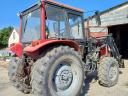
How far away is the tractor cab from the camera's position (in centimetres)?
635

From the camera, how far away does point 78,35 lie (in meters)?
7.52

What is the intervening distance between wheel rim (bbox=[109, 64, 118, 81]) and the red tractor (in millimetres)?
261

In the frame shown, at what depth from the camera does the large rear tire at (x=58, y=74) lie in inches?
221

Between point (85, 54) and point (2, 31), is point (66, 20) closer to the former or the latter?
point (85, 54)

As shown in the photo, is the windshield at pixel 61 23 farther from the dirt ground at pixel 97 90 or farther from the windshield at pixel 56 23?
the dirt ground at pixel 97 90

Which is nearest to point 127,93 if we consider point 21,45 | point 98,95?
point 98,95

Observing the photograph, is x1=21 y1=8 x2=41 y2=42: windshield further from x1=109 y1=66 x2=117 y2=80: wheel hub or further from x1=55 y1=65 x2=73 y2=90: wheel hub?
x1=109 y1=66 x2=117 y2=80: wheel hub

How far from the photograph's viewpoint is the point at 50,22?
650 cm

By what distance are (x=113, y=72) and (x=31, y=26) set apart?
3312mm

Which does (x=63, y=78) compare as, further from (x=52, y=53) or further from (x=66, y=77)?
(x=52, y=53)

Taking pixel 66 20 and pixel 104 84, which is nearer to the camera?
pixel 66 20

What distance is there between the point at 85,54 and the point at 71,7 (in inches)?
62.8

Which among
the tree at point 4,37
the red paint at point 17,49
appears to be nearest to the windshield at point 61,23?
the red paint at point 17,49

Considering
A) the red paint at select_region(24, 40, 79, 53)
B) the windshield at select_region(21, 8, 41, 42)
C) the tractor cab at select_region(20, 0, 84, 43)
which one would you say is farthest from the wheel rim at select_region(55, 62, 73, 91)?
the windshield at select_region(21, 8, 41, 42)
